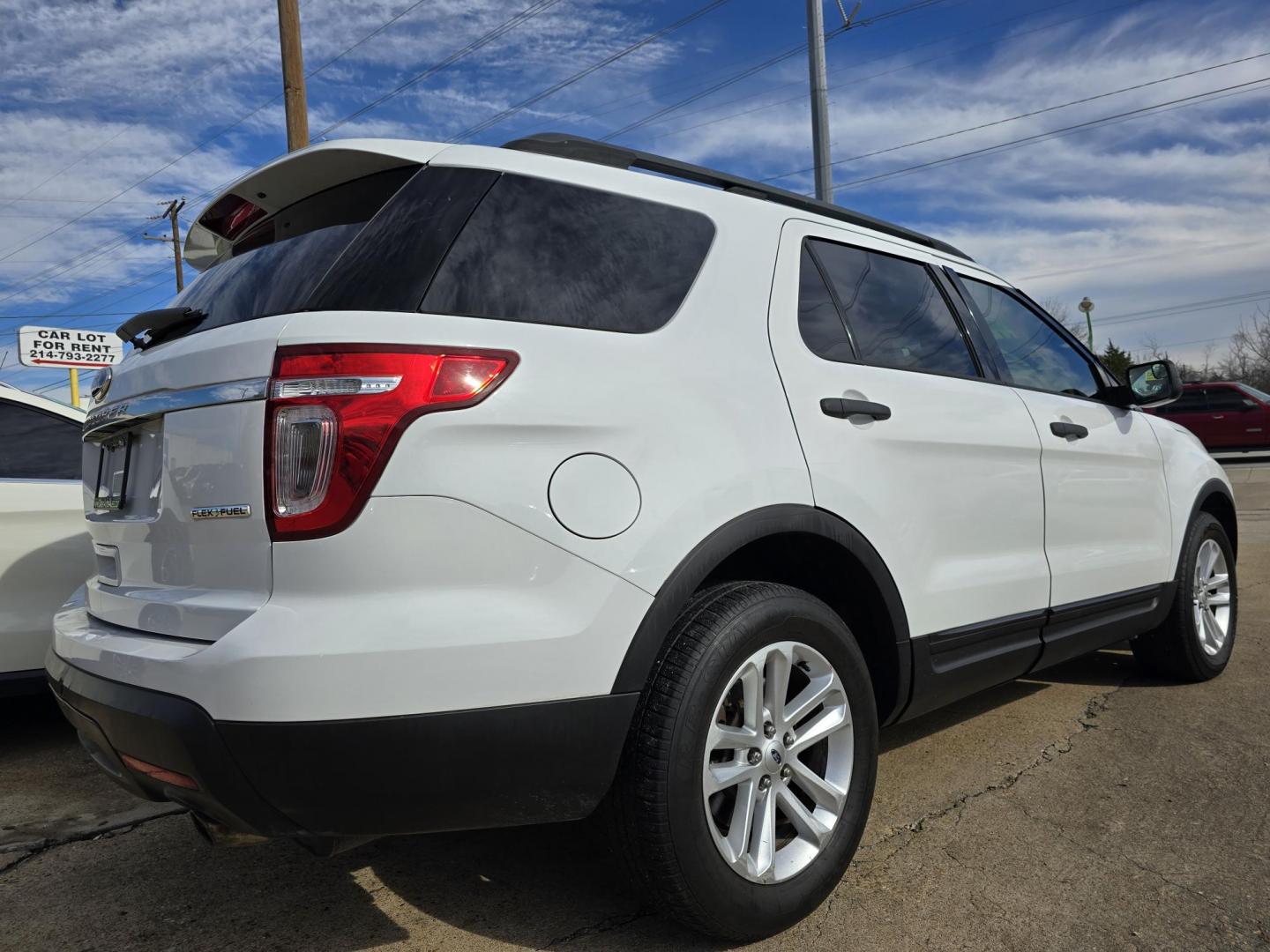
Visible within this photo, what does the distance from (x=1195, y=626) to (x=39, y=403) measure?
5.22 m

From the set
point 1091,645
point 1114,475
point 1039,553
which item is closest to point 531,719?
point 1039,553

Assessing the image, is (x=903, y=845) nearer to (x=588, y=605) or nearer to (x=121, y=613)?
(x=588, y=605)

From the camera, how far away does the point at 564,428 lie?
195cm

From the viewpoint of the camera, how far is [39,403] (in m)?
4.41

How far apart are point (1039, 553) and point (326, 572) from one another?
242 cm

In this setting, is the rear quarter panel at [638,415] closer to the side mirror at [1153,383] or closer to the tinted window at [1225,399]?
the side mirror at [1153,383]

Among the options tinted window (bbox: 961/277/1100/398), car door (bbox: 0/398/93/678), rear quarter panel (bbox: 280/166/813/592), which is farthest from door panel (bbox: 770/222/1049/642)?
car door (bbox: 0/398/93/678)

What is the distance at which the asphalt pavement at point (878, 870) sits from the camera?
2.31 metres

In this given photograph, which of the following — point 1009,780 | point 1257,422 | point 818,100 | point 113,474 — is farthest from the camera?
point 1257,422

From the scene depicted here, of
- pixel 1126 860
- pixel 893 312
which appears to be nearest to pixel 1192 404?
pixel 893 312

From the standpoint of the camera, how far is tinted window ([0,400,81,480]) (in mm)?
4113

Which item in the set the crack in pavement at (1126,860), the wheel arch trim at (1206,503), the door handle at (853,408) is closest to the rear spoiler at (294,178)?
the door handle at (853,408)

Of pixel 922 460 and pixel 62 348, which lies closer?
pixel 922 460

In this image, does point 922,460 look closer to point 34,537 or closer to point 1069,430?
point 1069,430
